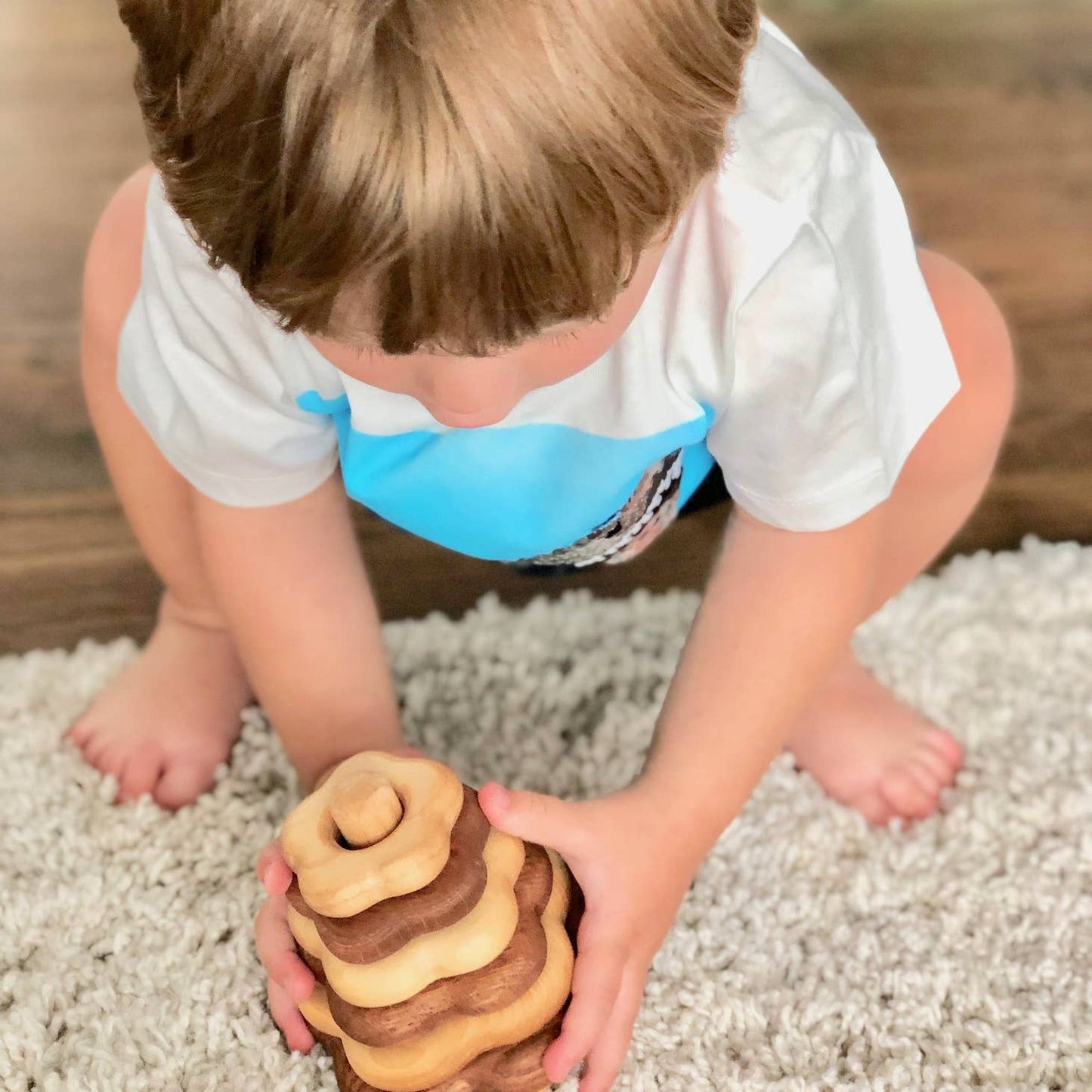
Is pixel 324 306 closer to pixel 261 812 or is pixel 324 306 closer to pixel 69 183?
pixel 261 812

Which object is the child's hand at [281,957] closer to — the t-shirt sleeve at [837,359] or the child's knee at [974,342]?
the t-shirt sleeve at [837,359]

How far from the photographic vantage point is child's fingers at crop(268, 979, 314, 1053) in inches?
26.8

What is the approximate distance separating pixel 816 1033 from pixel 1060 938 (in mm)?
159

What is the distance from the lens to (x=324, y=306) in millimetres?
460

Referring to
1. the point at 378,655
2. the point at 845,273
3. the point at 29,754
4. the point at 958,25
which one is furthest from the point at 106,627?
the point at 958,25

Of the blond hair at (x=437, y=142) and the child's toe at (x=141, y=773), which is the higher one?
the blond hair at (x=437, y=142)

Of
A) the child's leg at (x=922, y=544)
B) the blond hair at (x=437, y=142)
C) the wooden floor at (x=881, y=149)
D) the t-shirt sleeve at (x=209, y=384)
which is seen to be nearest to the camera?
the blond hair at (x=437, y=142)

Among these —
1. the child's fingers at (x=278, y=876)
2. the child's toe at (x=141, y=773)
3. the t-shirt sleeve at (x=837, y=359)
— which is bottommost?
the child's toe at (x=141, y=773)

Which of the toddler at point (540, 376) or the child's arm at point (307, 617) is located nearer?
the toddler at point (540, 376)

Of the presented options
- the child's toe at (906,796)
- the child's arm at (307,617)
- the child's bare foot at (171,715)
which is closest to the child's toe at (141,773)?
the child's bare foot at (171,715)

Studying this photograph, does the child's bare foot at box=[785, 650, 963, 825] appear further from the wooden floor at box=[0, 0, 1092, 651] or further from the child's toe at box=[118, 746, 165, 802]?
the child's toe at box=[118, 746, 165, 802]

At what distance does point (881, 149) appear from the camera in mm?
1345

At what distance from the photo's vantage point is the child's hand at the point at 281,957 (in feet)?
1.95

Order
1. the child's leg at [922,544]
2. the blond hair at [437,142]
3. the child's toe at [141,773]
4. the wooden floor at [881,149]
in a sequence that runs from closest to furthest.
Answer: the blond hair at [437,142] → the child's leg at [922,544] → the child's toe at [141,773] → the wooden floor at [881,149]
